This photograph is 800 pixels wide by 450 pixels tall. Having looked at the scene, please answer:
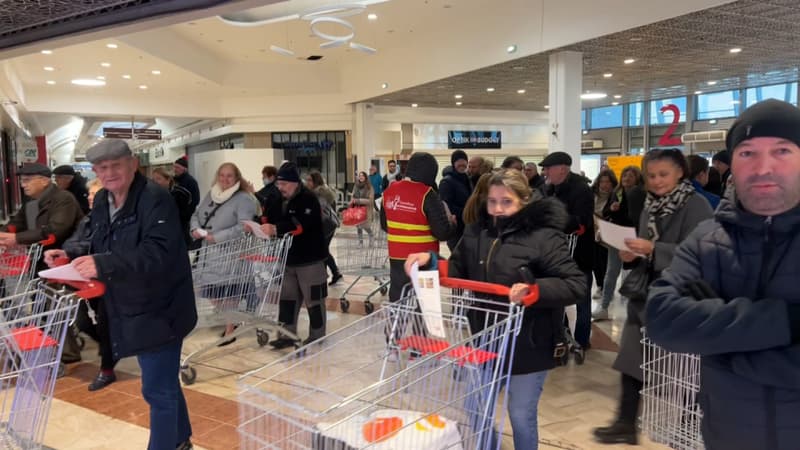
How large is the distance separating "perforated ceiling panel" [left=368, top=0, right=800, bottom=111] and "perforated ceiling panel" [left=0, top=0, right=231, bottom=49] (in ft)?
26.0

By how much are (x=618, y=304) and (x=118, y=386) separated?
5549 millimetres

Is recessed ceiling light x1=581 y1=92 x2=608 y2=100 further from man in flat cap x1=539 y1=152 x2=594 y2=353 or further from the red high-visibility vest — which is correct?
the red high-visibility vest

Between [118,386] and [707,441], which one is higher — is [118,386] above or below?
below

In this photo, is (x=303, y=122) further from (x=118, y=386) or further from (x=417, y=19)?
(x=118, y=386)

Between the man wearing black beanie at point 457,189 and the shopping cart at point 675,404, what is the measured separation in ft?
10.1

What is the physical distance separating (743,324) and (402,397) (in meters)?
1.33

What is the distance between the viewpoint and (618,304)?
6812 millimetres

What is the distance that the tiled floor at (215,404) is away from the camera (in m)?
3.42

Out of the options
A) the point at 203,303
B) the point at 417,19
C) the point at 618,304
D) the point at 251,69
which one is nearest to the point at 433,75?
the point at 417,19

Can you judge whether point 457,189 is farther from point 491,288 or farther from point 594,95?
point 594,95

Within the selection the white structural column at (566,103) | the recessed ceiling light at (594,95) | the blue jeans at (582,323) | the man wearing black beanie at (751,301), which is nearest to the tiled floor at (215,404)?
the blue jeans at (582,323)

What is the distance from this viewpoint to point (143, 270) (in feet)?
8.32

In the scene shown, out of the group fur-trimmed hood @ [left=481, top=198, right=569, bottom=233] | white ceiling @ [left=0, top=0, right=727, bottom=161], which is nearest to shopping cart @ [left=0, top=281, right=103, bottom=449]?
fur-trimmed hood @ [left=481, top=198, right=569, bottom=233]

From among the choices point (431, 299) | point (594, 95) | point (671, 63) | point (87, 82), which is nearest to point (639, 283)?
point (431, 299)
